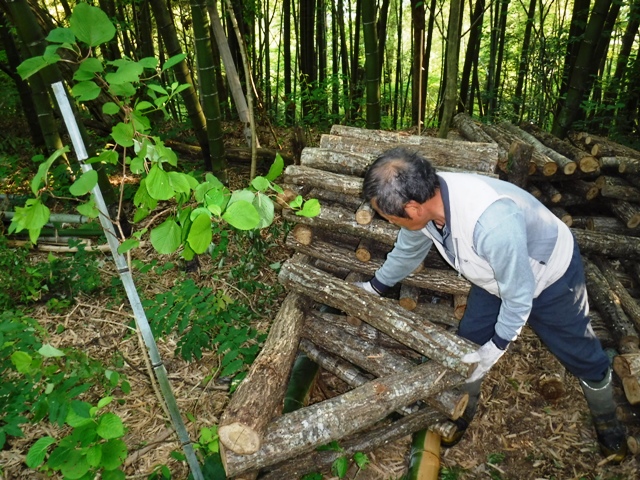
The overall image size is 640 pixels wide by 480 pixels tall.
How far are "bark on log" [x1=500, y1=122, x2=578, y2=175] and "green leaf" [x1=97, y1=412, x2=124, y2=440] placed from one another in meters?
4.16

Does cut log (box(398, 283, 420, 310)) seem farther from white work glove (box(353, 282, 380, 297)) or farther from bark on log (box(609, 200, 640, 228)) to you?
bark on log (box(609, 200, 640, 228))

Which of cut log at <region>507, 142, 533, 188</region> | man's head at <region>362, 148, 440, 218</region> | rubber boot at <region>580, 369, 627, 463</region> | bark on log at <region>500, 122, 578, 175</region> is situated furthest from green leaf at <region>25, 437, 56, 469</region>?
bark on log at <region>500, 122, 578, 175</region>

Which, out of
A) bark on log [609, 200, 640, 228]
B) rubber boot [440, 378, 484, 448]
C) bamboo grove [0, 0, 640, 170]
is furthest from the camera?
A: bamboo grove [0, 0, 640, 170]

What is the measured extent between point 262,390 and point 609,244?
3.19 metres

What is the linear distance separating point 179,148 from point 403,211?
503cm

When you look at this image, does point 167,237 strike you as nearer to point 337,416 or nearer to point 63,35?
point 63,35

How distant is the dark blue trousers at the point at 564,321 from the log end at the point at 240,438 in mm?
1528

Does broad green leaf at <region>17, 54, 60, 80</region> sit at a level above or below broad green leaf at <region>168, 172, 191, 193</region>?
above

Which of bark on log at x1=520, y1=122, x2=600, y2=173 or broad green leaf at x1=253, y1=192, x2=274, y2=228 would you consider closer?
broad green leaf at x1=253, y1=192, x2=274, y2=228

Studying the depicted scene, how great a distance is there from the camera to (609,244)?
376 centimetres

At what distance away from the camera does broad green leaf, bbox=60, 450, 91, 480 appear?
4.91ft

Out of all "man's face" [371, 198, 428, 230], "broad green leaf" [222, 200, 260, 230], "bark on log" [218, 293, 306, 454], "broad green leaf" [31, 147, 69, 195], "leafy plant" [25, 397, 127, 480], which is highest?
"broad green leaf" [31, 147, 69, 195]

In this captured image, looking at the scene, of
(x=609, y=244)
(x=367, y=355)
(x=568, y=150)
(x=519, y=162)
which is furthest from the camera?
(x=568, y=150)

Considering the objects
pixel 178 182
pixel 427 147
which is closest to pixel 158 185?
pixel 178 182
